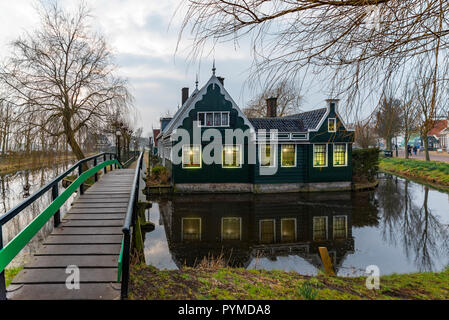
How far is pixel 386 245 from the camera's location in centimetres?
805

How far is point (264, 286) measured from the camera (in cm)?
436

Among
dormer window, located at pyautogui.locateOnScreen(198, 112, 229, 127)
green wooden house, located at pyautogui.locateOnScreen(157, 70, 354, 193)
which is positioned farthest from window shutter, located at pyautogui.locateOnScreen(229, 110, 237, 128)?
dormer window, located at pyautogui.locateOnScreen(198, 112, 229, 127)

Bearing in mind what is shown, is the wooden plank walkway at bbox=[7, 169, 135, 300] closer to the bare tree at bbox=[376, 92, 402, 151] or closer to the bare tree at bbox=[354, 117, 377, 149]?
the bare tree at bbox=[354, 117, 377, 149]

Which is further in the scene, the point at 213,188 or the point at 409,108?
the point at 213,188

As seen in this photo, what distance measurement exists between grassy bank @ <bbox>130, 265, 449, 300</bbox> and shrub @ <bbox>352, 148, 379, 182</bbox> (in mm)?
16010

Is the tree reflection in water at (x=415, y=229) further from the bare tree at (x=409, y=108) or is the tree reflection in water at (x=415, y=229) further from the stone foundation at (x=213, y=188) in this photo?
the stone foundation at (x=213, y=188)

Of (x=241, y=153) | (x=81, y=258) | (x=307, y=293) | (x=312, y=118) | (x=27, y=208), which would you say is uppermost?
(x=312, y=118)

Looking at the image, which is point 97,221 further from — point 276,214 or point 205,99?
point 205,99

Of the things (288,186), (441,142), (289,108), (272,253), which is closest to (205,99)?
(288,186)

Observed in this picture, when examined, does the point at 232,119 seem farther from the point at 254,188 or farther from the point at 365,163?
the point at 365,163

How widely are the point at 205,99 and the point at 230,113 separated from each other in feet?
6.48

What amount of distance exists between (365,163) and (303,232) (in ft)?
44.1

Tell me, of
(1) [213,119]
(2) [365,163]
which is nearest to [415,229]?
A: (2) [365,163]

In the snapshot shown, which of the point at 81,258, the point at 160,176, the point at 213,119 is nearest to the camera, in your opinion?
the point at 81,258
